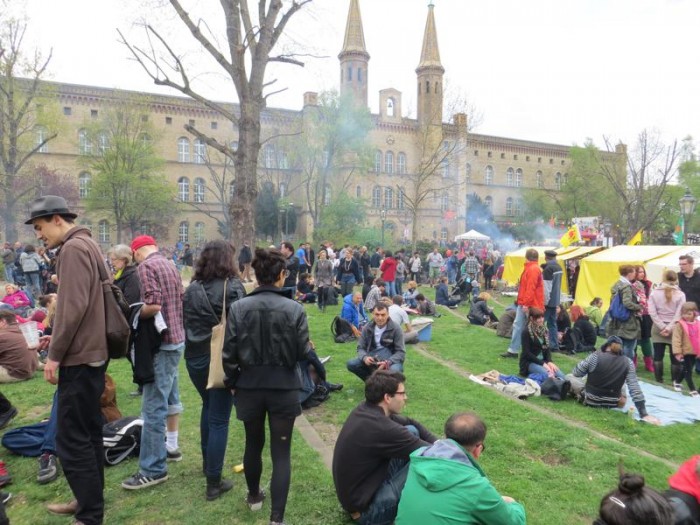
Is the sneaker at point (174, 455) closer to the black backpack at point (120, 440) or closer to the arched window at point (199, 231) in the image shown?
the black backpack at point (120, 440)

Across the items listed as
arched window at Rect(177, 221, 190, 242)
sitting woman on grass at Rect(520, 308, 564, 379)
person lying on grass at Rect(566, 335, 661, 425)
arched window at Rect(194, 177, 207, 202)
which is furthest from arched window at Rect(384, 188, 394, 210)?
person lying on grass at Rect(566, 335, 661, 425)

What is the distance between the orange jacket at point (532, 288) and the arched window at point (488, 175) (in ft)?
179

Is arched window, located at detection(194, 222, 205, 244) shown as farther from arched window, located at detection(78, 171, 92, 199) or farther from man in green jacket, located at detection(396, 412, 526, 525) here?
man in green jacket, located at detection(396, 412, 526, 525)

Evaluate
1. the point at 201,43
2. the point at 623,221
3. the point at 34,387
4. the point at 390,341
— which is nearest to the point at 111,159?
the point at 201,43

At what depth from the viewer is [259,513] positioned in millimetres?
3518

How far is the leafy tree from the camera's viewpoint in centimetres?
3397

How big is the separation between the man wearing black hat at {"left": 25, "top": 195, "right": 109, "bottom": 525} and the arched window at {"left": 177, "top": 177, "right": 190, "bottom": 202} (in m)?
45.2

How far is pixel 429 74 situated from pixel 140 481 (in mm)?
53221

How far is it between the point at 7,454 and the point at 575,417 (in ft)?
21.1

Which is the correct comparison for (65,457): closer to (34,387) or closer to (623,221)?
(34,387)

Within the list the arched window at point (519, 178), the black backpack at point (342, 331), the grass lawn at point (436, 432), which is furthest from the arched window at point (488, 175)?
the grass lawn at point (436, 432)

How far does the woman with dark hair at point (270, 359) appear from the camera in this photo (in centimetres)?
316

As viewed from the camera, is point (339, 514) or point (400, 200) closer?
point (339, 514)

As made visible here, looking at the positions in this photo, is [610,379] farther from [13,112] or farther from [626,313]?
[13,112]
